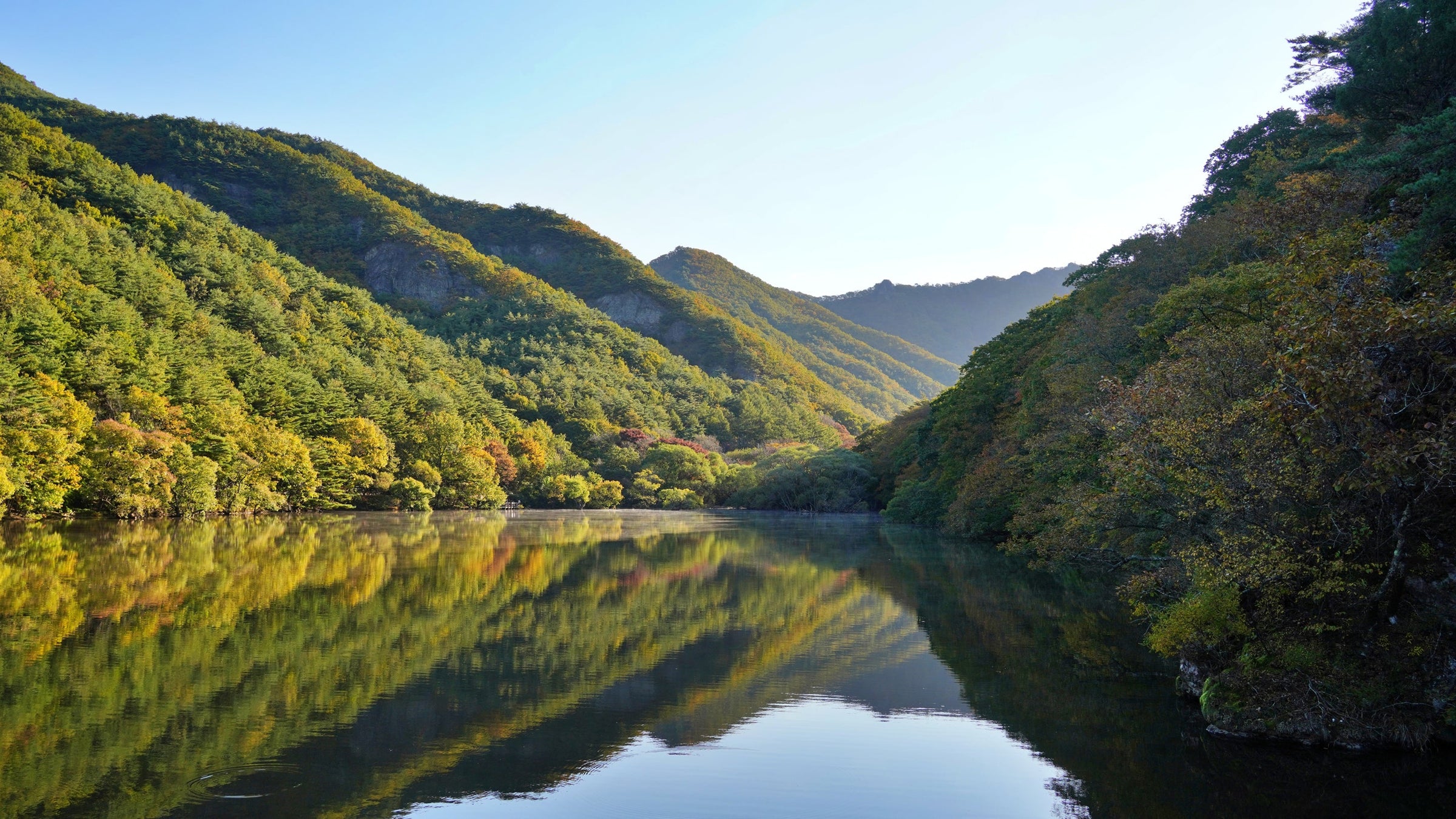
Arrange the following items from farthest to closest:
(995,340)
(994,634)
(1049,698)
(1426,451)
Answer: (995,340) → (994,634) → (1049,698) → (1426,451)

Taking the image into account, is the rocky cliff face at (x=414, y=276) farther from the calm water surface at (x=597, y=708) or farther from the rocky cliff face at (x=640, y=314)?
the calm water surface at (x=597, y=708)

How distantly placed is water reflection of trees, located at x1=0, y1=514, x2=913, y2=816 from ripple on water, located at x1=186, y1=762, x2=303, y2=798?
0.64 ft

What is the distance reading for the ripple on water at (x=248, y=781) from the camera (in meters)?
8.13

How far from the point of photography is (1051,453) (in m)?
28.5

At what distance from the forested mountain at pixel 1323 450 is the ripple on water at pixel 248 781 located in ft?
33.8

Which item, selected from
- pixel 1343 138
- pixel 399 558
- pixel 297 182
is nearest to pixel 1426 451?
pixel 1343 138

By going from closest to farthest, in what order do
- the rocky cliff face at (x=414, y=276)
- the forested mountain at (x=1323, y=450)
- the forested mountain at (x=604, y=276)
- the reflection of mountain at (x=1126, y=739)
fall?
the reflection of mountain at (x=1126, y=739) → the forested mountain at (x=1323, y=450) → the rocky cliff face at (x=414, y=276) → the forested mountain at (x=604, y=276)

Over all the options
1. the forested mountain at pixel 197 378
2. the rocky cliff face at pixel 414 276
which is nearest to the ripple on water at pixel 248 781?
the forested mountain at pixel 197 378

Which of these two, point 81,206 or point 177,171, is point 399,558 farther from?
point 177,171

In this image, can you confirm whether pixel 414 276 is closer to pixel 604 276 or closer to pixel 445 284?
pixel 445 284

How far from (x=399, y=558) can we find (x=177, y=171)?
142 metres

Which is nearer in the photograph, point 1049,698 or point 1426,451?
point 1426,451

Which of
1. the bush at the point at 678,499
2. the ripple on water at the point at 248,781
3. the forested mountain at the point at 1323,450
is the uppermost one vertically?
the forested mountain at the point at 1323,450

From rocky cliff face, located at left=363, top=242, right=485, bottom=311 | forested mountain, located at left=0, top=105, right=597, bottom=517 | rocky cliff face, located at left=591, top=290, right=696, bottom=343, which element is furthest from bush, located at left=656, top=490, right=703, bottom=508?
rocky cliff face, located at left=591, top=290, right=696, bottom=343
